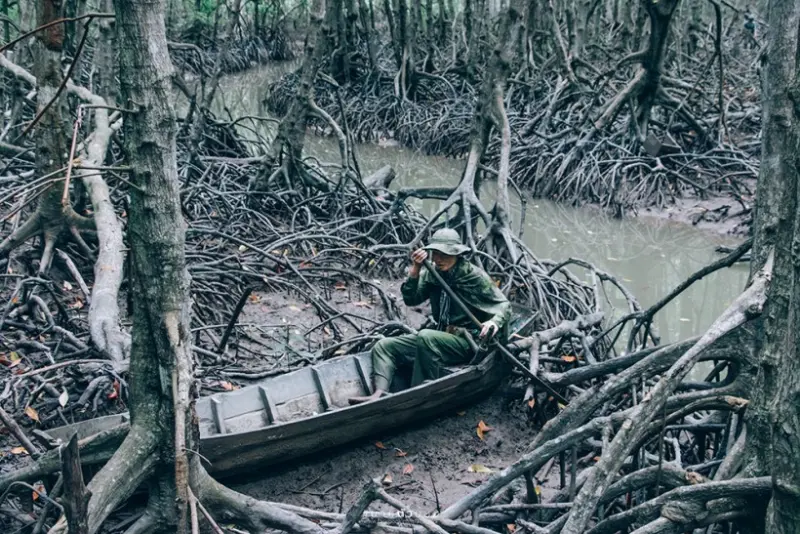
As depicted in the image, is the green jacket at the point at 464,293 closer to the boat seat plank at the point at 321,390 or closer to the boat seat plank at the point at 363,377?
the boat seat plank at the point at 363,377

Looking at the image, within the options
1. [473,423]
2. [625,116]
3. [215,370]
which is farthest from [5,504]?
[625,116]

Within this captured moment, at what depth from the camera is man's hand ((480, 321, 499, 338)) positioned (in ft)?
19.3

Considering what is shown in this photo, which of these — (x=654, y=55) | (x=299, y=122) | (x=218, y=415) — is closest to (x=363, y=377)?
(x=218, y=415)

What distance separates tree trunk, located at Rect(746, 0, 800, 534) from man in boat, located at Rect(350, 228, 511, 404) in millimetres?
2363

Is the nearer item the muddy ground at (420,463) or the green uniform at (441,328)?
the muddy ground at (420,463)

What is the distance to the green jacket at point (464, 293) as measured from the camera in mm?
6195

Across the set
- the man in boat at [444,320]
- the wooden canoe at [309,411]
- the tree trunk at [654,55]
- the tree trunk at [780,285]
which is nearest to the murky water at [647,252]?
the tree trunk at [654,55]

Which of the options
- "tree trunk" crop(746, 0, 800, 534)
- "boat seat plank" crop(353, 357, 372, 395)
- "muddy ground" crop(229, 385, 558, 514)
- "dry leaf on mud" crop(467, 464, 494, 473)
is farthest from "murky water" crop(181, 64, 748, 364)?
"tree trunk" crop(746, 0, 800, 534)

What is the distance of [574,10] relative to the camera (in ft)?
53.0

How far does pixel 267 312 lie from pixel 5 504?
3802 millimetres

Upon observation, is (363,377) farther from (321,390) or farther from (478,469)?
(478,469)

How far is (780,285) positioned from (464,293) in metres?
3.01

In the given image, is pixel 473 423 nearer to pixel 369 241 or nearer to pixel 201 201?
pixel 369 241

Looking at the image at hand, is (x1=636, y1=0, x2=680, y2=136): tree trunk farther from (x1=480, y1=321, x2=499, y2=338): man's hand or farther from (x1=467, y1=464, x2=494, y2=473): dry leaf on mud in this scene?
(x1=467, y1=464, x2=494, y2=473): dry leaf on mud
